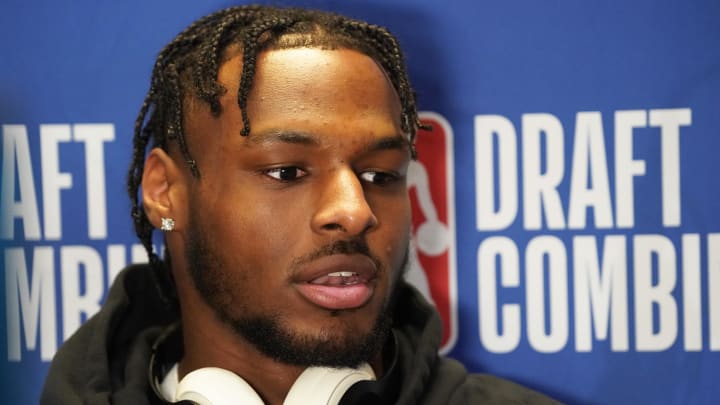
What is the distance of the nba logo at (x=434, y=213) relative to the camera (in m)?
1.53

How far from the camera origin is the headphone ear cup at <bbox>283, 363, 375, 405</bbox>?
1.14 m

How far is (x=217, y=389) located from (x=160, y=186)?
0.32 metres

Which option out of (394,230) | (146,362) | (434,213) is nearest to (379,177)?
(394,230)

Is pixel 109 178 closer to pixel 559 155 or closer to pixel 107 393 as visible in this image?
pixel 107 393

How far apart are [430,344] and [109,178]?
2.19ft

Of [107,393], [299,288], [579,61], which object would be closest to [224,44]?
[299,288]

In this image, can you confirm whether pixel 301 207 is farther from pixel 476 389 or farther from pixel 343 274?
pixel 476 389

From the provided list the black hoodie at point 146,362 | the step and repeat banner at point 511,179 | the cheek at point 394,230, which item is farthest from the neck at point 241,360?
the step and repeat banner at point 511,179

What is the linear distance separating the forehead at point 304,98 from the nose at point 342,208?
2.6 inches

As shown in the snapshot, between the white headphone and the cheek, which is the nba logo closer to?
the cheek

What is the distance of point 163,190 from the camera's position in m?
1.26

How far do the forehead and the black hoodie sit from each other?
0.32 m

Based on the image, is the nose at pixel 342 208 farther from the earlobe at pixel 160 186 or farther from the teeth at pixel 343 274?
the earlobe at pixel 160 186

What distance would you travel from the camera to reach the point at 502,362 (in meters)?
1.53
